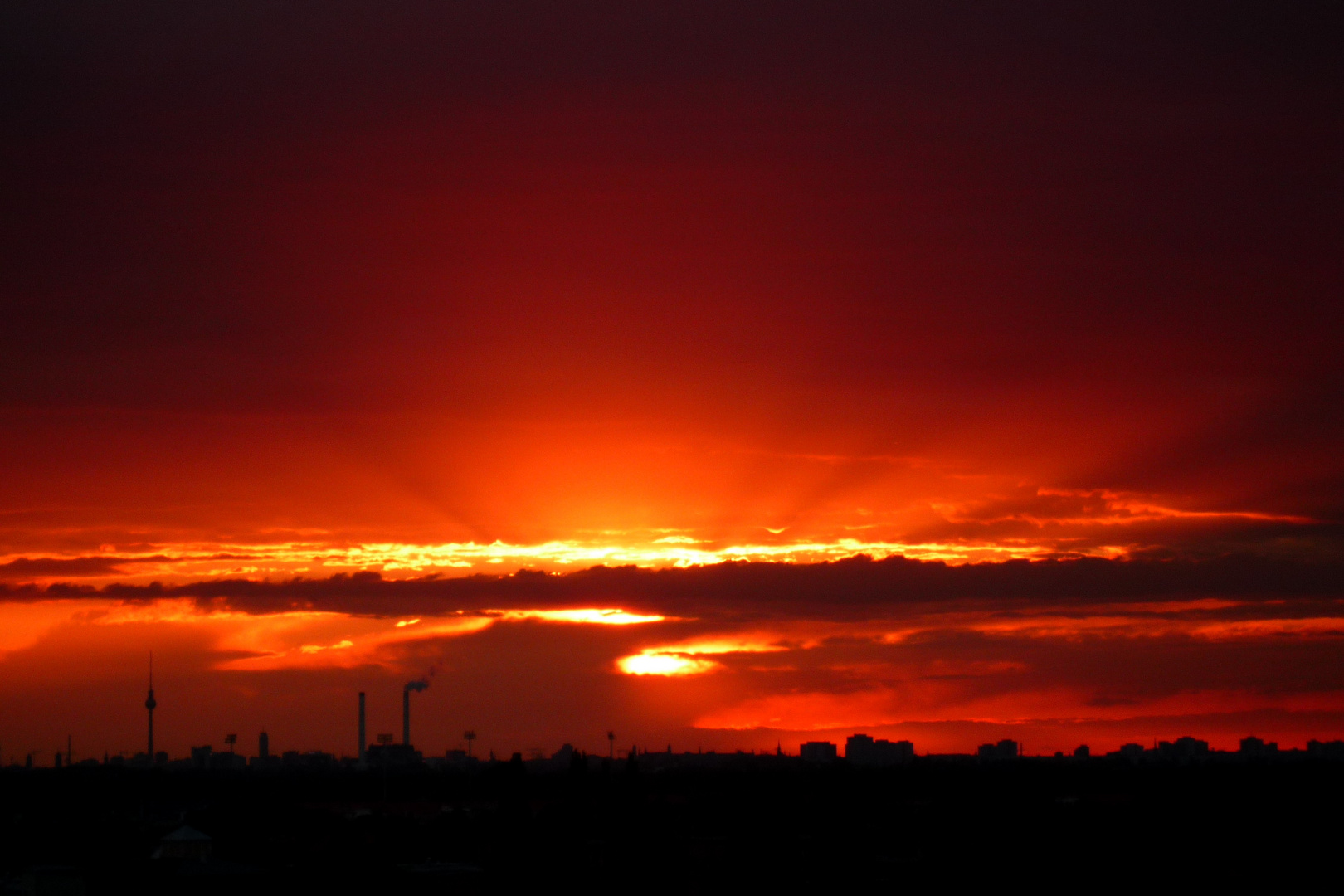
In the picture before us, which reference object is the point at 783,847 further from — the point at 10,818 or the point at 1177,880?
the point at 10,818

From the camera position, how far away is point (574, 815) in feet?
330

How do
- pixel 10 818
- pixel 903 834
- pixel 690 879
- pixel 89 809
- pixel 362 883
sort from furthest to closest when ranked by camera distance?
pixel 89 809 → pixel 10 818 → pixel 903 834 → pixel 690 879 → pixel 362 883

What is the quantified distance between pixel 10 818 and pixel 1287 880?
118 m

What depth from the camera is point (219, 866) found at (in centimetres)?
9675

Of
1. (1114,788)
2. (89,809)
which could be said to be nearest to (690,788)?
(1114,788)

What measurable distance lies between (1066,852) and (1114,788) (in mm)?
97816

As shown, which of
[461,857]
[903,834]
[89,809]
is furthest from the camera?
[89,809]

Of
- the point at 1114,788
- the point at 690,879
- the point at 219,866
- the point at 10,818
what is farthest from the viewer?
the point at 1114,788

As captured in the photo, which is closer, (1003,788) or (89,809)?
(1003,788)

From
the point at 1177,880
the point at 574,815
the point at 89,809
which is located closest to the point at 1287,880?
the point at 1177,880

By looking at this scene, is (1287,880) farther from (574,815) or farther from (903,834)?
(574,815)

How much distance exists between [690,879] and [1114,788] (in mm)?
105266

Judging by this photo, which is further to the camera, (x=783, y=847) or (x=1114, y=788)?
(x=1114, y=788)

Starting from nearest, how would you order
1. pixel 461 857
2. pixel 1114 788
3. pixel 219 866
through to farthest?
1. pixel 219 866
2. pixel 461 857
3. pixel 1114 788
